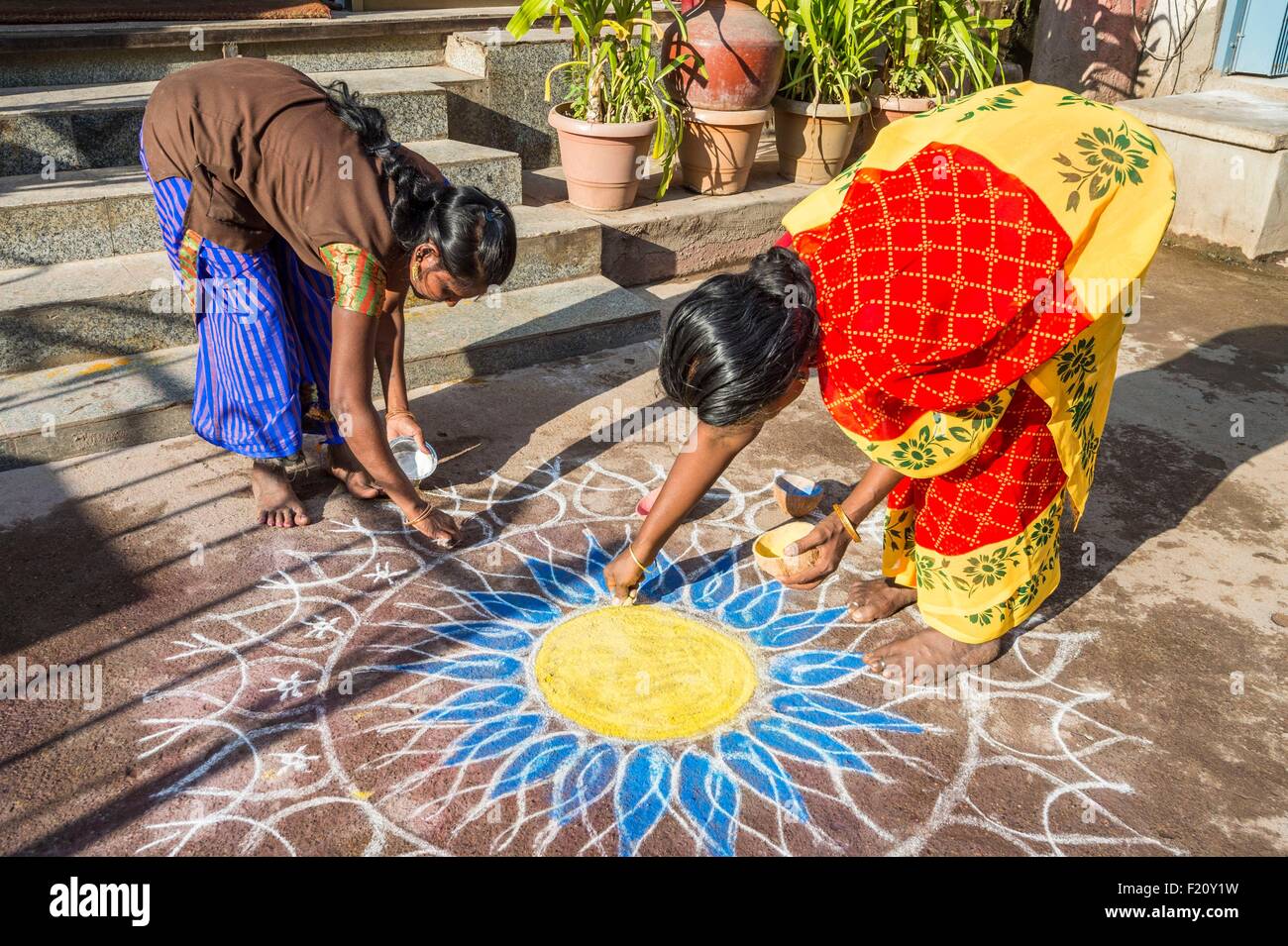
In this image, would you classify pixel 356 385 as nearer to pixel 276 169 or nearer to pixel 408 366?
pixel 276 169

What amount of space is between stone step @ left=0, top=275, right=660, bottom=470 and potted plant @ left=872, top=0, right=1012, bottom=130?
7.03 feet

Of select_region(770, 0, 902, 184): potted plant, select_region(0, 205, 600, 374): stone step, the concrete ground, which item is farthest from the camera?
select_region(770, 0, 902, 184): potted plant

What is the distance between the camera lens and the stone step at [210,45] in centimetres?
469

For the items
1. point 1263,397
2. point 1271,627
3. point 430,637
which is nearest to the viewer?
point 430,637

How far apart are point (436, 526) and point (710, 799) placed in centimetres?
117

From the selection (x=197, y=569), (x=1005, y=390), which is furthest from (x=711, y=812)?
(x=197, y=569)

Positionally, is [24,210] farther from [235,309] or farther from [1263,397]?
[1263,397]

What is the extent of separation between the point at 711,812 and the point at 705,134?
3.94m

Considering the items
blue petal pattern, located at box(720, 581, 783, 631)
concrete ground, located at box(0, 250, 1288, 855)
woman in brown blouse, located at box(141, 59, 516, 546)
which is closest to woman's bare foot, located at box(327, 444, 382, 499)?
concrete ground, located at box(0, 250, 1288, 855)

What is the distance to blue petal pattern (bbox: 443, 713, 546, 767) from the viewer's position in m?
2.38

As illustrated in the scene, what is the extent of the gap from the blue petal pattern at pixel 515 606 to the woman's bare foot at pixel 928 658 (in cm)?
86

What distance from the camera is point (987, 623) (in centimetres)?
257

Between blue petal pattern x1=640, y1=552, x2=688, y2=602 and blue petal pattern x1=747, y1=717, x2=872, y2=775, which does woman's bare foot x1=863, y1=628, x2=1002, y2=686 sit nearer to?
blue petal pattern x1=747, y1=717, x2=872, y2=775

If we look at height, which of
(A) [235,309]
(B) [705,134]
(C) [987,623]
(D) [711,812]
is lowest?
(D) [711,812]
